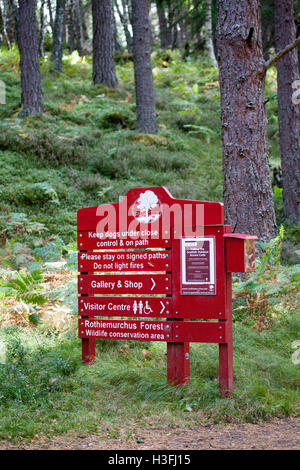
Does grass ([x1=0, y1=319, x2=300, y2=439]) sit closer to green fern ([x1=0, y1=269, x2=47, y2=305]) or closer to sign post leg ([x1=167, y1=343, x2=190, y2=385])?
sign post leg ([x1=167, y1=343, x2=190, y2=385])

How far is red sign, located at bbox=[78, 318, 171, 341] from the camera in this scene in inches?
206

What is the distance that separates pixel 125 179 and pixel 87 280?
25.2 ft

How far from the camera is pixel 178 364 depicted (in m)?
5.14

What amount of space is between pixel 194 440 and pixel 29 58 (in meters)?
13.9

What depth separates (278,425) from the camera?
4418 millimetres

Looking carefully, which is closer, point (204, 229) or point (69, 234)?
point (204, 229)

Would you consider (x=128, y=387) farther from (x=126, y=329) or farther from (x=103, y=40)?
(x=103, y=40)

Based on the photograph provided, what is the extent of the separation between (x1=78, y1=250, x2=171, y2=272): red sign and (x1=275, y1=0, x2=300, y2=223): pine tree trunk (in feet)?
28.6

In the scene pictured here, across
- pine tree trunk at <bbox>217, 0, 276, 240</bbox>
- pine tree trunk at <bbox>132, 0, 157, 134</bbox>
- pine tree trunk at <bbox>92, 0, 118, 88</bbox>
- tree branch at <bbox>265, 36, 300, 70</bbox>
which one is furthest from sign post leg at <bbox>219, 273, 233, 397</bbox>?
pine tree trunk at <bbox>92, 0, 118, 88</bbox>

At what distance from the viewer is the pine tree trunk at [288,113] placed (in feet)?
44.0

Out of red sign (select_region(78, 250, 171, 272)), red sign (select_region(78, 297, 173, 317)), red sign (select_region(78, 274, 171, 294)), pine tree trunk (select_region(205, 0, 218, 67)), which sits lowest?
red sign (select_region(78, 297, 173, 317))

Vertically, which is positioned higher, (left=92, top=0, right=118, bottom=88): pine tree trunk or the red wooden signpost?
(left=92, top=0, right=118, bottom=88): pine tree trunk
